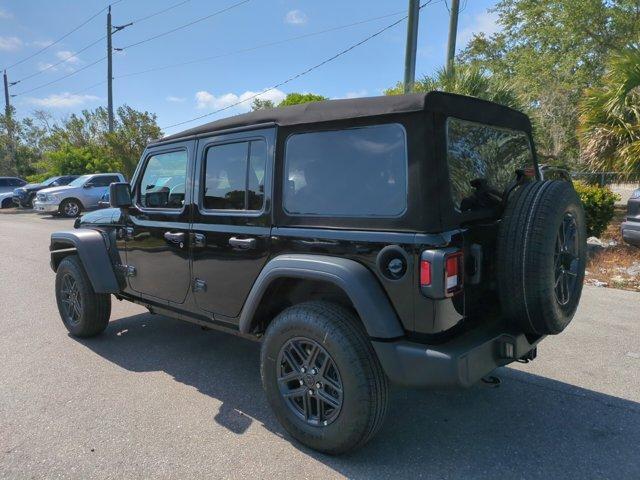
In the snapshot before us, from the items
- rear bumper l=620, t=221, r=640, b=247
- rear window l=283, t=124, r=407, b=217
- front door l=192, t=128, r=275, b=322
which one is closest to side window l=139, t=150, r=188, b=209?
front door l=192, t=128, r=275, b=322

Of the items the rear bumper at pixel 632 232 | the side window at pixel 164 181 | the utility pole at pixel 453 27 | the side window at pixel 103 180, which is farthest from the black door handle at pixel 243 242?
the side window at pixel 103 180

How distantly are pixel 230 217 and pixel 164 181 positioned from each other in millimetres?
1044

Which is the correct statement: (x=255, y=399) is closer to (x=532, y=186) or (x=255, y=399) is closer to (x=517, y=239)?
(x=517, y=239)

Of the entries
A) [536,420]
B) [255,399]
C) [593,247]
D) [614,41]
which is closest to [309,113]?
[255,399]

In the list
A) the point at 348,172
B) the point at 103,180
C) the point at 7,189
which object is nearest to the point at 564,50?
the point at 103,180

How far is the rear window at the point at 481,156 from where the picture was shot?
103 inches

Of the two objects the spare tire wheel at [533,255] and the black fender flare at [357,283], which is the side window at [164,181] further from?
the spare tire wheel at [533,255]

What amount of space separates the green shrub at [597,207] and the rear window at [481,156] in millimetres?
5350

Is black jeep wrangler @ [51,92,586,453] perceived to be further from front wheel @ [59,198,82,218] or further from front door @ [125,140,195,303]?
front wheel @ [59,198,82,218]

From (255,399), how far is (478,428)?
1.53 m

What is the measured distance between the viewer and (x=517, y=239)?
8.32ft

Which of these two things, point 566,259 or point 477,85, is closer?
point 566,259

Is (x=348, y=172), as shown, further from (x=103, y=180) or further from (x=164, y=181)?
(x=103, y=180)

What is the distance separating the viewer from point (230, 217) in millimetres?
3248
